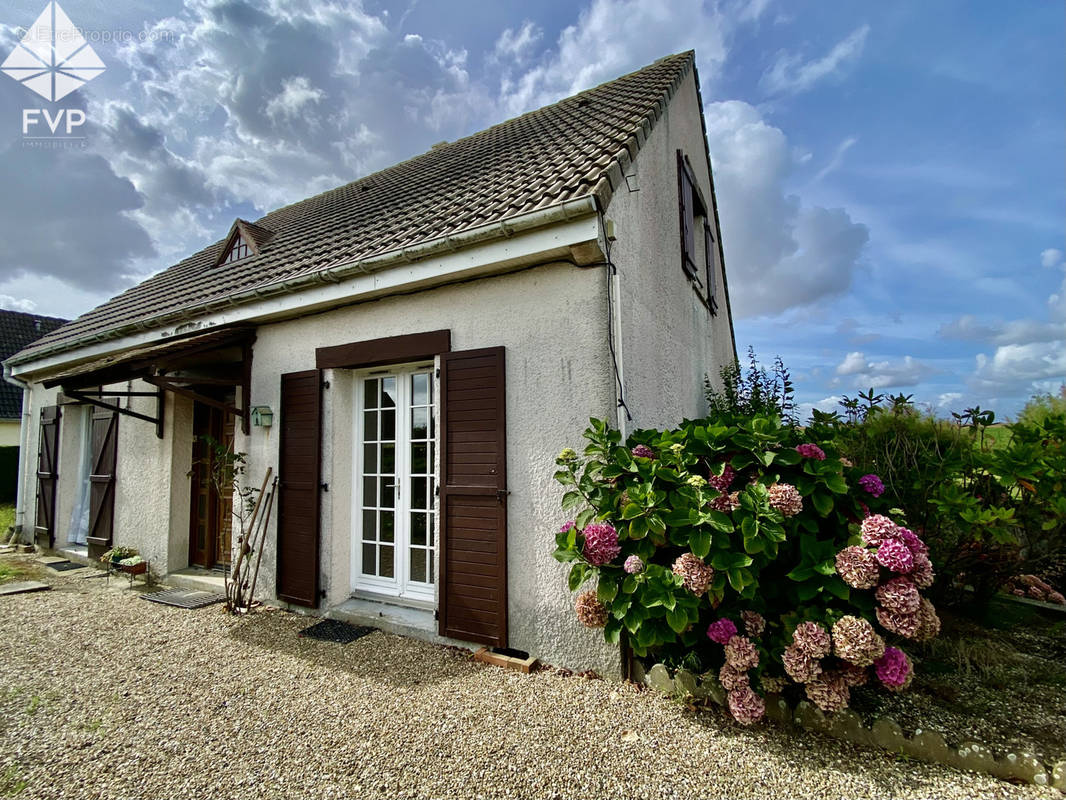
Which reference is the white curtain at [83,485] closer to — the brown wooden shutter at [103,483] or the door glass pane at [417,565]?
the brown wooden shutter at [103,483]

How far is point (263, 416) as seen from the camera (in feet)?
17.8

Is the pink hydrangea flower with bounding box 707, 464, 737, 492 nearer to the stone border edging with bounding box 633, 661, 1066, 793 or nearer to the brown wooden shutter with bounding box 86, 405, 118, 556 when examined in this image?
the stone border edging with bounding box 633, 661, 1066, 793

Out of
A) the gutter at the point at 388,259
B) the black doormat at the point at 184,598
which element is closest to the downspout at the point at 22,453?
the gutter at the point at 388,259

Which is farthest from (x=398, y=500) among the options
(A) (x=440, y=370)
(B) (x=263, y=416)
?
(B) (x=263, y=416)

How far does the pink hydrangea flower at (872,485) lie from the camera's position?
120 inches

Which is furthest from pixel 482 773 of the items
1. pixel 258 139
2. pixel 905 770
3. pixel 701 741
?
pixel 258 139

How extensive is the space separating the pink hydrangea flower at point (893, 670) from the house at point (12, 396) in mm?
22330

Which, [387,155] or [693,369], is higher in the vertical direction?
[387,155]

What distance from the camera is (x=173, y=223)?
8.77m

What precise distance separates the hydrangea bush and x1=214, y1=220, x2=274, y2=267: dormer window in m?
8.10

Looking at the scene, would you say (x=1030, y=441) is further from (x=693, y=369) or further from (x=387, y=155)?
(x=387, y=155)

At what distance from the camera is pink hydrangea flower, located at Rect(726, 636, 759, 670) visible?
2.69 m

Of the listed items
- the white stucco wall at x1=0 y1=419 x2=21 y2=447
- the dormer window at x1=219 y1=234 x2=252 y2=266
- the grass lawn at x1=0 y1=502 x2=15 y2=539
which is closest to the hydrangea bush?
the dormer window at x1=219 y1=234 x2=252 y2=266

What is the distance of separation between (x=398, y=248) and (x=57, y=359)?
8.30 meters
